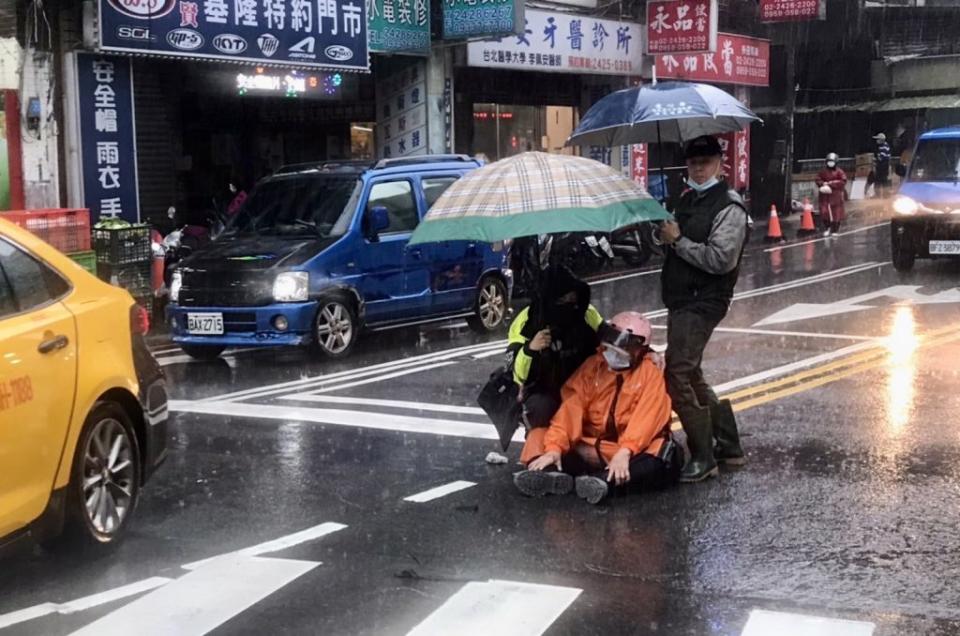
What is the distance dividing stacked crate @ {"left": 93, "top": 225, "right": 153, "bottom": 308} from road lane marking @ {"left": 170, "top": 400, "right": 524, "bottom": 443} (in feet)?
14.7

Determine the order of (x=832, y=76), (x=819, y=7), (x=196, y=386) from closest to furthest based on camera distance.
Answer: (x=196, y=386), (x=819, y=7), (x=832, y=76)

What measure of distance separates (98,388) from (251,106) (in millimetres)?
16428

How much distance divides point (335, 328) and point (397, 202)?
5.33ft

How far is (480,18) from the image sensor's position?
63.6 ft

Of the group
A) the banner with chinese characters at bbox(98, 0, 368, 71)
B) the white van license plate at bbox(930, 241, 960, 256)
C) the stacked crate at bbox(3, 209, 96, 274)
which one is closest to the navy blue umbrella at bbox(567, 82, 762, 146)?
the stacked crate at bbox(3, 209, 96, 274)

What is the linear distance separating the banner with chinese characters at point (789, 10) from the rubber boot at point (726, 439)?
21.3 m

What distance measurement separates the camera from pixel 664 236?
6625 mm

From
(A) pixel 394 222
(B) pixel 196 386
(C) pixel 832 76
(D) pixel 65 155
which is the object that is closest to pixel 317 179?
(A) pixel 394 222

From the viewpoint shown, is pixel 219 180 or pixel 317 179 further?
pixel 219 180

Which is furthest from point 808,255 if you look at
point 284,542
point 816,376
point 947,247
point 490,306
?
point 284,542

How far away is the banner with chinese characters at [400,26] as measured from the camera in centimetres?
1925

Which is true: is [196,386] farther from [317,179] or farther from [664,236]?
[664,236]

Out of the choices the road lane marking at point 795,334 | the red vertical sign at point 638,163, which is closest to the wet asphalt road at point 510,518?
the road lane marking at point 795,334

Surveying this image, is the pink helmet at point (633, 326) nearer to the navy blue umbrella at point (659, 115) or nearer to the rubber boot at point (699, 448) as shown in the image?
the rubber boot at point (699, 448)
